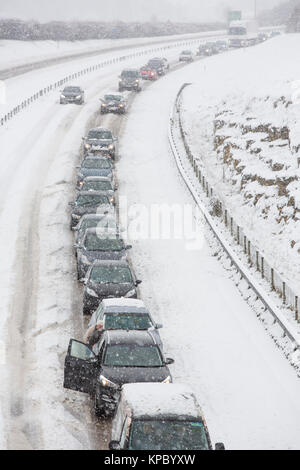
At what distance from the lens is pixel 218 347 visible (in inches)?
774

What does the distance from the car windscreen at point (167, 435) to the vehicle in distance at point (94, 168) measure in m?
22.4

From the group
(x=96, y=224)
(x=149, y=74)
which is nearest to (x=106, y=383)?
(x=96, y=224)

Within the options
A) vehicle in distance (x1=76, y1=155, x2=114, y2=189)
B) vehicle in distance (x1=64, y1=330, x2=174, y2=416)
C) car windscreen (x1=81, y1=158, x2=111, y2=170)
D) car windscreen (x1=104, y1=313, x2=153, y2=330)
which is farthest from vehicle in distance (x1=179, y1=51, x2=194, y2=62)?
vehicle in distance (x1=64, y1=330, x2=174, y2=416)

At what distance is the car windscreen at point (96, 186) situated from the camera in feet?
107

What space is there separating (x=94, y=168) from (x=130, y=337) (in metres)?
20.6

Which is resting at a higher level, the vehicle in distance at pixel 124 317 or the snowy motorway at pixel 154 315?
the vehicle in distance at pixel 124 317

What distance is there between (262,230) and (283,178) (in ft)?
15.7

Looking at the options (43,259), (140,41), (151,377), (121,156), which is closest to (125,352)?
(151,377)

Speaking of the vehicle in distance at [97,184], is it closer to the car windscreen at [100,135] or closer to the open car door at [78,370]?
the car windscreen at [100,135]

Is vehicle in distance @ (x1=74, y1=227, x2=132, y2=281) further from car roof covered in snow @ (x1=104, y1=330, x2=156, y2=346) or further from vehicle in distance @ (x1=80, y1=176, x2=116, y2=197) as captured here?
vehicle in distance @ (x1=80, y1=176, x2=116, y2=197)

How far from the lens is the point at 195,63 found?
288 feet

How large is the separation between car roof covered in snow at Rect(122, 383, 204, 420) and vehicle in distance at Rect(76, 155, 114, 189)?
70.1 feet

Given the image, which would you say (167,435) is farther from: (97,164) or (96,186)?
(97,164)

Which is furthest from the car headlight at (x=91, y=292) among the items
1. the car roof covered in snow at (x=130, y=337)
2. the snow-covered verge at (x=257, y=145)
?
the snow-covered verge at (x=257, y=145)
